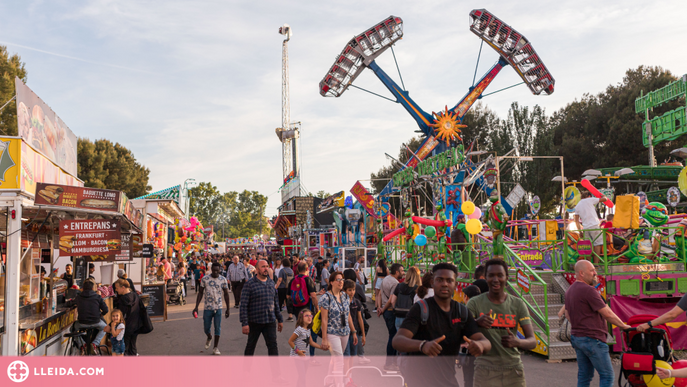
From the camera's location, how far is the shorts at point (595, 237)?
971cm

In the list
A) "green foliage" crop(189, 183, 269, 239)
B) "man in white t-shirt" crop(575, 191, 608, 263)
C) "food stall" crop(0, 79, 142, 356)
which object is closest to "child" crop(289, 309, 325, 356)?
"food stall" crop(0, 79, 142, 356)

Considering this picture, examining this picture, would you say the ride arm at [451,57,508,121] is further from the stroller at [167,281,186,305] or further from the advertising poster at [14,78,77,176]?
the advertising poster at [14,78,77,176]

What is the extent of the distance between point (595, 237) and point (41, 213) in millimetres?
A: 9834

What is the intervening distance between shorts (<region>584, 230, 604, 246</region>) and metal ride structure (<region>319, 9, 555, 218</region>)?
1961 centimetres

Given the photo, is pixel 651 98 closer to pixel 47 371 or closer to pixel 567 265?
pixel 567 265

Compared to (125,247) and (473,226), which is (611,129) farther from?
(125,247)

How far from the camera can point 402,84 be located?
101 ft

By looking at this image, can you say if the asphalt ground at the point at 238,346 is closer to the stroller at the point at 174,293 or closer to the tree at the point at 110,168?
the stroller at the point at 174,293

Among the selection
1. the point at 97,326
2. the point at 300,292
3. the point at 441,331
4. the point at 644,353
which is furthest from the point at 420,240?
the point at 441,331

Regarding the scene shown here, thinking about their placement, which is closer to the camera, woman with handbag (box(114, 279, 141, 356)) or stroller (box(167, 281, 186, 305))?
woman with handbag (box(114, 279, 141, 356))

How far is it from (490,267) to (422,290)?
2789mm

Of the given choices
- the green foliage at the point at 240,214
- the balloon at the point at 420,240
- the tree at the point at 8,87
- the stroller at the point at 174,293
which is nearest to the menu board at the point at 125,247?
the stroller at the point at 174,293

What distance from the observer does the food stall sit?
647 centimetres

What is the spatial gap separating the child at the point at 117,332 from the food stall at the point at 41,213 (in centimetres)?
89
